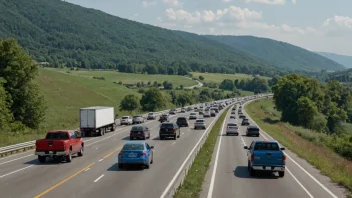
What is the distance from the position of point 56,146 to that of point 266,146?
11598mm

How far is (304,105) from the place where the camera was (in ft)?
363

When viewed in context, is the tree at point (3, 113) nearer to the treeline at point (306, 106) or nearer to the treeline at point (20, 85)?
the treeline at point (20, 85)

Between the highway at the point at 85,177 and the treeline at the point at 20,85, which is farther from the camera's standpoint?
the treeline at the point at 20,85

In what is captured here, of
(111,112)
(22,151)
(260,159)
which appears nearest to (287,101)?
(111,112)

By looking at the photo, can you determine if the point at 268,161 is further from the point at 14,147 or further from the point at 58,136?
the point at 14,147

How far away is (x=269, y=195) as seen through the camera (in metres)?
17.5

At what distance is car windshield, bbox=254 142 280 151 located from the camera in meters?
22.8

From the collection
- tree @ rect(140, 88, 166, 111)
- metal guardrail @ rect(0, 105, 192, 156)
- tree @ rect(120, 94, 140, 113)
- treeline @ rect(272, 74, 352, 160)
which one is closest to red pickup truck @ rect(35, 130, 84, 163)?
metal guardrail @ rect(0, 105, 192, 156)

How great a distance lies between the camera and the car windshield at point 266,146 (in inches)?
896

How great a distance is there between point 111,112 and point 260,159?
126ft

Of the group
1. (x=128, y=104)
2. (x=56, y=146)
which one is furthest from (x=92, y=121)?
(x=128, y=104)

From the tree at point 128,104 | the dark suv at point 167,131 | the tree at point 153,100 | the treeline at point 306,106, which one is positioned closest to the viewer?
the dark suv at point 167,131

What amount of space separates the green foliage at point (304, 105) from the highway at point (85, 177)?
278 feet

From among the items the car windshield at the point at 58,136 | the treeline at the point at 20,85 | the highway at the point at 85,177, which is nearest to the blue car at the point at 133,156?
the highway at the point at 85,177
